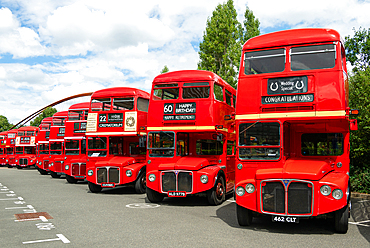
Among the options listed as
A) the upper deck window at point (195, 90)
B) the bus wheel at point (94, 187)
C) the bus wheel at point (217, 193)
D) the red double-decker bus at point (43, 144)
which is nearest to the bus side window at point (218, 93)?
the upper deck window at point (195, 90)

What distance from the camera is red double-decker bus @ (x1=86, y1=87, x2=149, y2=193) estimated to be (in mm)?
14188

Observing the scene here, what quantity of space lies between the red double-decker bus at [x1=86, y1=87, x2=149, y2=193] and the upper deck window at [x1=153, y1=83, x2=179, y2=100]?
2.53 m

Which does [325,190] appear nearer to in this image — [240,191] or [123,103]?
[240,191]

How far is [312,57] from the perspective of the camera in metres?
8.34

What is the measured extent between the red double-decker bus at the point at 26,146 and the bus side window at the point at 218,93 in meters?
27.8

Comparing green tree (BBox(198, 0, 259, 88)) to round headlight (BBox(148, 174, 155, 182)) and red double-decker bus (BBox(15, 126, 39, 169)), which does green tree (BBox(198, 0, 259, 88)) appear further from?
red double-decker bus (BBox(15, 126, 39, 169))

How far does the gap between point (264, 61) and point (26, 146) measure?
32.8 meters

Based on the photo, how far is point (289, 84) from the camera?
827cm

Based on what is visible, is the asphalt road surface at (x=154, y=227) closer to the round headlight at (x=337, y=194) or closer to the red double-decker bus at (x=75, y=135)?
the round headlight at (x=337, y=194)

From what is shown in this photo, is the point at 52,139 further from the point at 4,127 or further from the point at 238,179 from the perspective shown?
the point at 4,127

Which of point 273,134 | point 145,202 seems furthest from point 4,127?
point 273,134

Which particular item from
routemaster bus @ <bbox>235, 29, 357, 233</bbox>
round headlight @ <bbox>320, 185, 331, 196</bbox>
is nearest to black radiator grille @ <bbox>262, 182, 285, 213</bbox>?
routemaster bus @ <bbox>235, 29, 357, 233</bbox>

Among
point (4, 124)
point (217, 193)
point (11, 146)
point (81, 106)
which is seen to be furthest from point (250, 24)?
point (4, 124)

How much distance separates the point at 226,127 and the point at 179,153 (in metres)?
1.99
